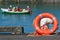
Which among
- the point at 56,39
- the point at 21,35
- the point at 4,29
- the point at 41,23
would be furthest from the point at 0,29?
the point at 56,39

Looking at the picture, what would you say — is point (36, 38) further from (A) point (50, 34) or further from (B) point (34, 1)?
(B) point (34, 1)

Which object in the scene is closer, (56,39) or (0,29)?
(56,39)

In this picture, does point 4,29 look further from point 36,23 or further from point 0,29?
point 36,23

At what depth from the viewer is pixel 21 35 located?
346 inches

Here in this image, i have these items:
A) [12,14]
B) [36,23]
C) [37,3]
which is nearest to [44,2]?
[37,3]

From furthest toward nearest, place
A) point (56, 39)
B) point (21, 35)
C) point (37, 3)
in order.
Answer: point (37, 3), point (21, 35), point (56, 39)

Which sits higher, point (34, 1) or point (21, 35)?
point (34, 1)

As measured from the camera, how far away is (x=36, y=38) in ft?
26.9

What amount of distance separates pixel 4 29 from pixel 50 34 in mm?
1608

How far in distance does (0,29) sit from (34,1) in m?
52.7

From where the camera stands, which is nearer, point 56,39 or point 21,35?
point 56,39

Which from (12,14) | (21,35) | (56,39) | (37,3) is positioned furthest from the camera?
(37,3)

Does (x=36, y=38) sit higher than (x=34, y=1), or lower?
lower

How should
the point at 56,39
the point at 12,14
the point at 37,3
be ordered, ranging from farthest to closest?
the point at 37,3, the point at 12,14, the point at 56,39
